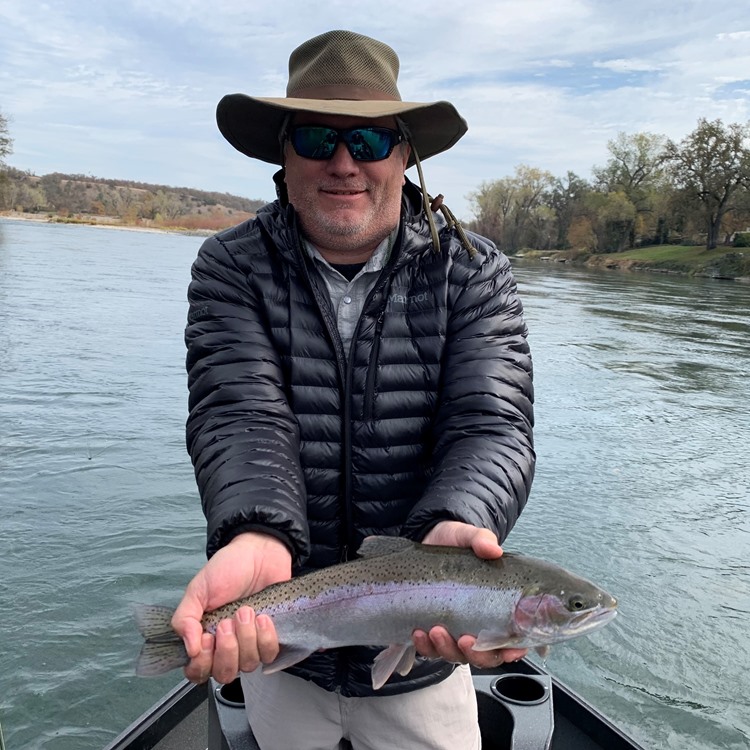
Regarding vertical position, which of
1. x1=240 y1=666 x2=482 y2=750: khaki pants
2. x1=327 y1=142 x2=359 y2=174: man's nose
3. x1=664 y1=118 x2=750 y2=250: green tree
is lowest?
x1=240 y1=666 x2=482 y2=750: khaki pants

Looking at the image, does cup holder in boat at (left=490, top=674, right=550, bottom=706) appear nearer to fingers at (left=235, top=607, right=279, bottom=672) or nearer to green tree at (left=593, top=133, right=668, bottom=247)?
fingers at (left=235, top=607, right=279, bottom=672)

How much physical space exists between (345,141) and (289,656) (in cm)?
179

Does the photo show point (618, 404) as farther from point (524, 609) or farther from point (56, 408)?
point (524, 609)

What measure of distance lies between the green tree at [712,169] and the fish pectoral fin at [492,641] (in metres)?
68.7

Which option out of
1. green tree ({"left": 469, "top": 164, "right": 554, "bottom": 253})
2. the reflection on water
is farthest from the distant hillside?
the reflection on water

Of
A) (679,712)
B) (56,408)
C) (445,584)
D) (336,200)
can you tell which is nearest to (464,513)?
(445,584)

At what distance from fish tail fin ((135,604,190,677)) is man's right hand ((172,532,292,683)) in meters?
0.04

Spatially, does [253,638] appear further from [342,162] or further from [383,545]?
[342,162]

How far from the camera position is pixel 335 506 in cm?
267

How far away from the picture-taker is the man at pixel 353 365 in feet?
8.53

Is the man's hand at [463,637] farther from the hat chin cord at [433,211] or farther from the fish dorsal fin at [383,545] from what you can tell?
the hat chin cord at [433,211]

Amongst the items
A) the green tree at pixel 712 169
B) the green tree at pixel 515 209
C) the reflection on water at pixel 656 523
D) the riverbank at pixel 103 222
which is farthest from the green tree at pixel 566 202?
the reflection on water at pixel 656 523

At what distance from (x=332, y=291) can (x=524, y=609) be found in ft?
4.29

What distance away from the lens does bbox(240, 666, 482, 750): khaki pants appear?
2.65 m
